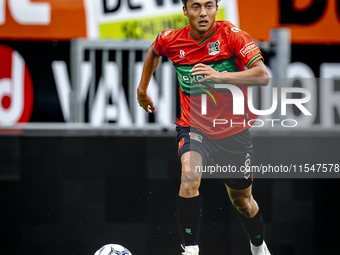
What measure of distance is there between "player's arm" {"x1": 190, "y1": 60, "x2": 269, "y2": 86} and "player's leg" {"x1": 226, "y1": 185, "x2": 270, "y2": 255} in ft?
2.58

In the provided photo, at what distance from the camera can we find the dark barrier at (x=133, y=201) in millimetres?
2941

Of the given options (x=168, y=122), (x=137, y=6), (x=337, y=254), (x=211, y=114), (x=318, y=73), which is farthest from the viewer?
(x=318, y=73)

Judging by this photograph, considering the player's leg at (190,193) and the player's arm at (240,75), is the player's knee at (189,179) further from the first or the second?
the player's arm at (240,75)

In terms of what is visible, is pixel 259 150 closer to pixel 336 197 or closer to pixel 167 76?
pixel 336 197

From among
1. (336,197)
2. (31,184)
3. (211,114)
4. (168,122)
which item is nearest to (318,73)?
(168,122)

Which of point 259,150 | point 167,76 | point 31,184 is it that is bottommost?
point 31,184

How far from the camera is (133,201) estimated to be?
3012mm

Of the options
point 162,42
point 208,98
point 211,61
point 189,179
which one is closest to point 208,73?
point 211,61

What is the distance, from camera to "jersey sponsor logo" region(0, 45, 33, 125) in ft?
19.7

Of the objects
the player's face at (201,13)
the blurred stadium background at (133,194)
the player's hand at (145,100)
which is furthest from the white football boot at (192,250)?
the player's face at (201,13)

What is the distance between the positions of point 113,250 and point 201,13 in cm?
162

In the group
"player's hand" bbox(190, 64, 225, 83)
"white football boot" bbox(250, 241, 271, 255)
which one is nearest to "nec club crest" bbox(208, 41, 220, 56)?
"player's hand" bbox(190, 64, 225, 83)

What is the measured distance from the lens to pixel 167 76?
416 centimetres

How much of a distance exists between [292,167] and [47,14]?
14.4 feet
